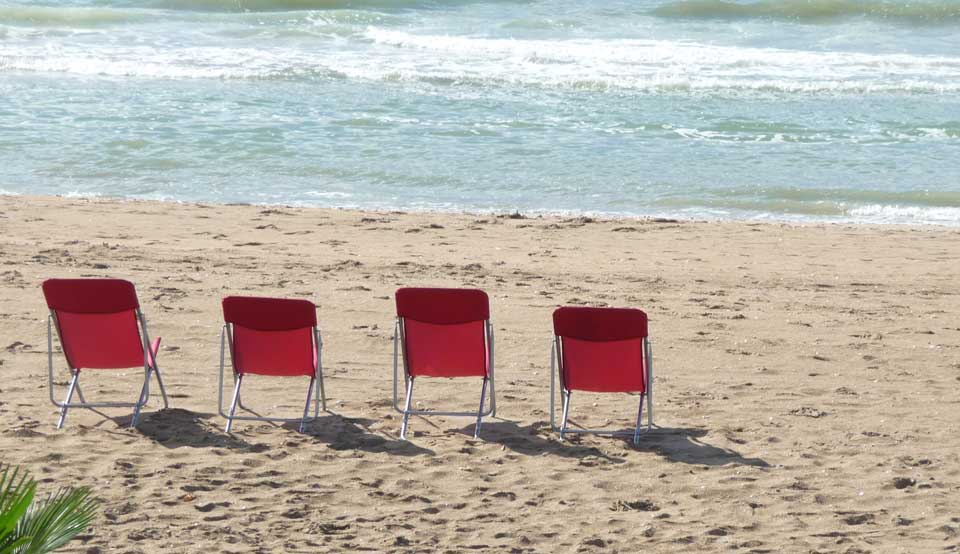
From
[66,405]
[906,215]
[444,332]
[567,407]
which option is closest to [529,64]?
[906,215]

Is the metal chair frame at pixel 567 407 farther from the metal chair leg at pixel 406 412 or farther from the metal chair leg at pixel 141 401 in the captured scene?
the metal chair leg at pixel 141 401

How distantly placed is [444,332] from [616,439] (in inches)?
43.5

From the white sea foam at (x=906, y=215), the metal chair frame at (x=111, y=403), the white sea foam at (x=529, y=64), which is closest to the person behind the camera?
the metal chair frame at (x=111, y=403)

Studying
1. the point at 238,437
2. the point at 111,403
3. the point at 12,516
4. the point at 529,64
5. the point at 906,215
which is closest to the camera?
the point at 12,516

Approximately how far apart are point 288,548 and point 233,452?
3.96 ft

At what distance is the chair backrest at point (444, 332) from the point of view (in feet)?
20.6

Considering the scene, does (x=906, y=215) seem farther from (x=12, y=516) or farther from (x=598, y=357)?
(x=12, y=516)

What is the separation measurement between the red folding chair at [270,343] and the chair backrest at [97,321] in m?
0.53

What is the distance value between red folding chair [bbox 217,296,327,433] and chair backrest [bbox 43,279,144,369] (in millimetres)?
530

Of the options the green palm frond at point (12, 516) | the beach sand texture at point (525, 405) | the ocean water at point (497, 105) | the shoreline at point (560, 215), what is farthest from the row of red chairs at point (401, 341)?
the ocean water at point (497, 105)

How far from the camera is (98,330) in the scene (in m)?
6.38

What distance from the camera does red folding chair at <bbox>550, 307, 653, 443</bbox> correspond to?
6109 millimetres

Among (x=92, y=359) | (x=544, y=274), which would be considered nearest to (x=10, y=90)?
(x=544, y=274)

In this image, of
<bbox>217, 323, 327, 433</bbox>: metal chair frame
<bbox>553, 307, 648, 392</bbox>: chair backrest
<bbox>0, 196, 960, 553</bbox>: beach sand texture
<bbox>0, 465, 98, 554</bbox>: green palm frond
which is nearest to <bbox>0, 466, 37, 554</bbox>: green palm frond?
<bbox>0, 465, 98, 554</bbox>: green palm frond
